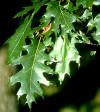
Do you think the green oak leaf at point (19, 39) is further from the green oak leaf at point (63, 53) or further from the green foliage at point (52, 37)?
the green oak leaf at point (63, 53)

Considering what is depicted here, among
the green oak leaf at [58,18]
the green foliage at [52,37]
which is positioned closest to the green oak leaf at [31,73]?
the green foliage at [52,37]

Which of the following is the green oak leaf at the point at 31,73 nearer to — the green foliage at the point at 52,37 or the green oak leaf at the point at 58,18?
the green foliage at the point at 52,37

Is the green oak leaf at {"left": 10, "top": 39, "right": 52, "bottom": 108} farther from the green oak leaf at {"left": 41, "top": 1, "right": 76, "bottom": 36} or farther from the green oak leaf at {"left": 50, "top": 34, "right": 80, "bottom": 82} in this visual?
the green oak leaf at {"left": 41, "top": 1, "right": 76, "bottom": 36}

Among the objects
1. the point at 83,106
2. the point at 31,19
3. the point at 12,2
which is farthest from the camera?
the point at 83,106

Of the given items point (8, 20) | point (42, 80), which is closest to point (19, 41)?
point (42, 80)

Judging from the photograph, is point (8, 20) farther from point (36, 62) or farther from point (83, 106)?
point (83, 106)

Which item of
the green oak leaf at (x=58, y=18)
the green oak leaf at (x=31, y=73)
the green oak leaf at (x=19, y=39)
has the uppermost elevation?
the green oak leaf at (x=58, y=18)

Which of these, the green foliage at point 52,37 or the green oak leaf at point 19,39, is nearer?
the green foliage at point 52,37

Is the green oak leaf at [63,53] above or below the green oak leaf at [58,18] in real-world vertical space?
below
